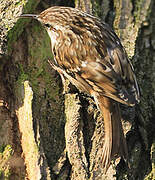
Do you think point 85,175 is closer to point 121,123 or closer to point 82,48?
point 121,123

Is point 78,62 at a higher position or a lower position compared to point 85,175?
higher

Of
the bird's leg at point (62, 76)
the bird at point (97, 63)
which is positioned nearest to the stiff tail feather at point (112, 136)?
the bird at point (97, 63)

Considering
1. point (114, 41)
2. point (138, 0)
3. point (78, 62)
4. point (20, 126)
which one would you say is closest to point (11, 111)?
point (20, 126)

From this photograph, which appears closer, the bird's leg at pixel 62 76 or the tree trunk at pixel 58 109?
the tree trunk at pixel 58 109

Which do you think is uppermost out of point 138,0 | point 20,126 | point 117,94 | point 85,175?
point 138,0

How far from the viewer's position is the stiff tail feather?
247 cm

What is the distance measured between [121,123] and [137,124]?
0.13 m

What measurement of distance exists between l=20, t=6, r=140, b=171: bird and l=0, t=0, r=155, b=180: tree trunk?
2.5 inches

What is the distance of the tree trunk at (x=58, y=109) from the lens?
251cm

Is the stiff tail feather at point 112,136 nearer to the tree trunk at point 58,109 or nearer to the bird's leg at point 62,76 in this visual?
the tree trunk at point 58,109

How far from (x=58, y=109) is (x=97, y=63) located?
33 centimetres

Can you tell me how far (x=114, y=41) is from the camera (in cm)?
256

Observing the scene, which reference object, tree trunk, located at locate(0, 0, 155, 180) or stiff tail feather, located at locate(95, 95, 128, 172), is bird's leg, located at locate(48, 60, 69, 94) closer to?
tree trunk, located at locate(0, 0, 155, 180)

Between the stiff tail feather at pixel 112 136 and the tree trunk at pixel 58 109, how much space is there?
54 millimetres
